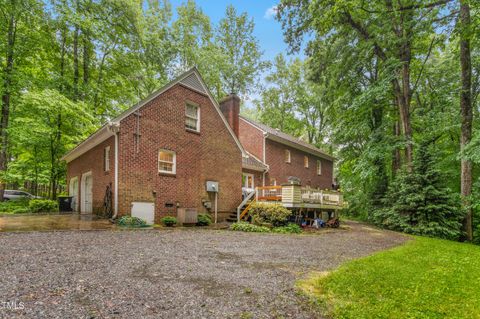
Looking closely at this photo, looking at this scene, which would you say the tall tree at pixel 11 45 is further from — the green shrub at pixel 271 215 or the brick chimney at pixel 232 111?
the green shrub at pixel 271 215

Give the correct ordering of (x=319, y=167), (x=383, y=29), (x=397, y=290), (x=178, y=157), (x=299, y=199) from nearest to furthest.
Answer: (x=397, y=290), (x=178, y=157), (x=299, y=199), (x=383, y=29), (x=319, y=167)

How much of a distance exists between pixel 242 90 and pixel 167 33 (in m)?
9.50

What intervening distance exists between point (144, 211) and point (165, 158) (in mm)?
2540

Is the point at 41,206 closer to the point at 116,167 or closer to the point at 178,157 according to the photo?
the point at 116,167

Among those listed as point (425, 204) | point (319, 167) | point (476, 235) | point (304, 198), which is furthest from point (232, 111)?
point (476, 235)

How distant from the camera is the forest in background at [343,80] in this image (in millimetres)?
13188

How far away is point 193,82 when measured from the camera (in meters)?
13.2

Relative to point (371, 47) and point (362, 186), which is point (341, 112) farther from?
point (362, 186)

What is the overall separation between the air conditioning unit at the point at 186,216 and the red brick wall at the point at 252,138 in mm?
8781

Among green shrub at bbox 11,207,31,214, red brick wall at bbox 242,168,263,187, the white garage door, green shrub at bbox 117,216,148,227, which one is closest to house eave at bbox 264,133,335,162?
red brick wall at bbox 242,168,263,187

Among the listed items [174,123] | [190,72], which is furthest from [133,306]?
[190,72]

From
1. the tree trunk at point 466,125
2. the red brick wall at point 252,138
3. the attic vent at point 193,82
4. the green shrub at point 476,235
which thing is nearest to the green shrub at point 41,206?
the attic vent at point 193,82

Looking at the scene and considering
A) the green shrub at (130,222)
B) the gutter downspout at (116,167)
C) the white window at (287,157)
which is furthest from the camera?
the white window at (287,157)

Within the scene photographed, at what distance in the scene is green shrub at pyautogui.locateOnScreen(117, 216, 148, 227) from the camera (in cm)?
970
